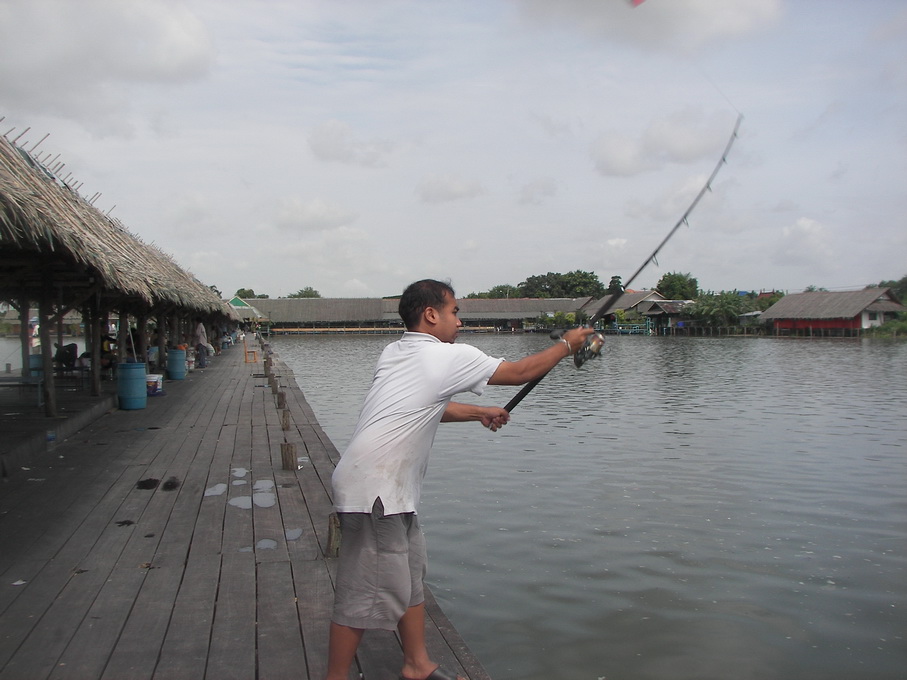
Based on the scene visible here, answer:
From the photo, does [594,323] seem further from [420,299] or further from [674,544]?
[674,544]

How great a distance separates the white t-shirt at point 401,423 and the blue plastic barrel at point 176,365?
15.9 metres

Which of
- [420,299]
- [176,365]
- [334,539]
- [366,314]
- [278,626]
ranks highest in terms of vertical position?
[366,314]

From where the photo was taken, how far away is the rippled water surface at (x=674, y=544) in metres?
4.89

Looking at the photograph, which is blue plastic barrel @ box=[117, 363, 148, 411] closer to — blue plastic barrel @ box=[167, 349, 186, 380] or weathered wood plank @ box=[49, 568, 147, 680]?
blue plastic barrel @ box=[167, 349, 186, 380]

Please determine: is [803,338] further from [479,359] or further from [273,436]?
[479,359]

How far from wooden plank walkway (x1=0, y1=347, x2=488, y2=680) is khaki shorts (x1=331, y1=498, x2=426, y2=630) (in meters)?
0.50

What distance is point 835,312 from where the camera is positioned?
184ft

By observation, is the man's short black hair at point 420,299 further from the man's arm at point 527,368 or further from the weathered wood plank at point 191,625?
the weathered wood plank at point 191,625

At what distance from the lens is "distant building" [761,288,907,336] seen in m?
54.5

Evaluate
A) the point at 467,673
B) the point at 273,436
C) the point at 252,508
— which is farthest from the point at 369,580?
the point at 273,436

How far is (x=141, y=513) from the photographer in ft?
18.1

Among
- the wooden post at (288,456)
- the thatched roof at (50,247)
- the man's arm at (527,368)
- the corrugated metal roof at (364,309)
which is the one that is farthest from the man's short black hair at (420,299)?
the corrugated metal roof at (364,309)

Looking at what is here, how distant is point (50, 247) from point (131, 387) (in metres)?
5.26

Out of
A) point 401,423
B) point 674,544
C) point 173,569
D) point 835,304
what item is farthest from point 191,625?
point 835,304
